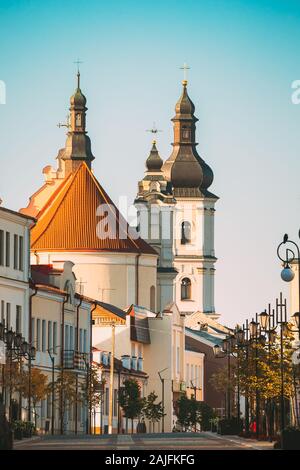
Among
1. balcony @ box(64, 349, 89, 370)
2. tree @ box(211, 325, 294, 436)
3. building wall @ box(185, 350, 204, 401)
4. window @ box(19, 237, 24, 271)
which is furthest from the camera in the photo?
building wall @ box(185, 350, 204, 401)

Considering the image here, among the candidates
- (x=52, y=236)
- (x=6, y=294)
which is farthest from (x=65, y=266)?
(x=52, y=236)

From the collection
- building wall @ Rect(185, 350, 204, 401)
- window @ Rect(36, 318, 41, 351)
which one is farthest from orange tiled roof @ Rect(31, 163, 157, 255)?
window @ Rect(36, 318, 41, 351)

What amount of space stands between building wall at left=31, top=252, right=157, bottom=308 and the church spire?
2998cm

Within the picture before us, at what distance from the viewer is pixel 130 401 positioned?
113 metres

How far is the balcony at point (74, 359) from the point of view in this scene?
99.4 meters

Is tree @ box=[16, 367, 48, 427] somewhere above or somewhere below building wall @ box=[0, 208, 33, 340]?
below

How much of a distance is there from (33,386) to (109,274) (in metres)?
73.0

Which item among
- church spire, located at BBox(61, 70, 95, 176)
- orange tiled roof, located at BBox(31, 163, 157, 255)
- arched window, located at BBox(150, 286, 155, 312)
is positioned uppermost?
church spire, located at BBox(61, 70, 95, 176)

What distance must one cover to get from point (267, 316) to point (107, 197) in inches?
3484

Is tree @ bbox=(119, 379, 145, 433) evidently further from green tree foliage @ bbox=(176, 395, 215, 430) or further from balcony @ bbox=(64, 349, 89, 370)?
green tree foliage @ bbox=(176, 395, 215, 430)

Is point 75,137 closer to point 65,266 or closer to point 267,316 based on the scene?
point 65,266

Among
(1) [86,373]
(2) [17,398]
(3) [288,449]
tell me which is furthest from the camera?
(1) [86,373]

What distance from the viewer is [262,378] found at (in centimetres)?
7850

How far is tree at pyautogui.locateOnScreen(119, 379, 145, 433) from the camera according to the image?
113 meters
